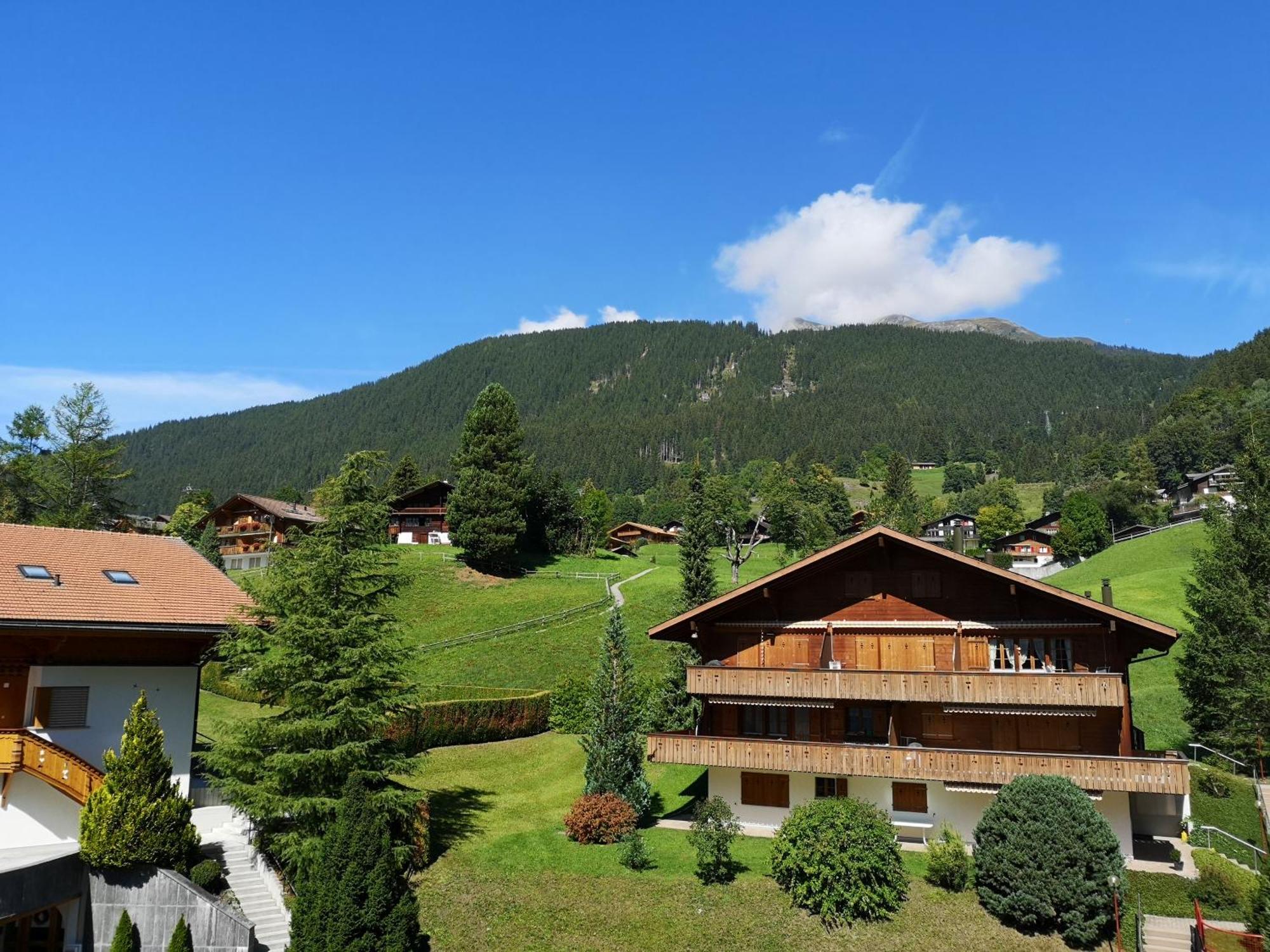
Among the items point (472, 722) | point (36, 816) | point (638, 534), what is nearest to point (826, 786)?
point (472, 722)

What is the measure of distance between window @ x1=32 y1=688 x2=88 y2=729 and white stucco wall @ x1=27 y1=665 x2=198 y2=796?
0.12 meters

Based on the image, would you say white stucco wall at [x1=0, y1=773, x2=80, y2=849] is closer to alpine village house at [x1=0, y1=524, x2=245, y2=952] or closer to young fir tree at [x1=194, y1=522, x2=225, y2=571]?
alpine village house at [x1=0, y1=524, x2=245, y2=952]

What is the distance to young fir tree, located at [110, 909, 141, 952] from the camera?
19.0 meters

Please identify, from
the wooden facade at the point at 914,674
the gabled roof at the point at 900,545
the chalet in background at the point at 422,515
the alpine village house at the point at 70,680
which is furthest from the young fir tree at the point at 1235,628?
the chalet in background at the point at 422,515

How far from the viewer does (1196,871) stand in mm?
24609

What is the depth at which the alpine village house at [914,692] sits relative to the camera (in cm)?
Answer: 2683

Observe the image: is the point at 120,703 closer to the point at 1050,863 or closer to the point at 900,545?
the point at 900,545

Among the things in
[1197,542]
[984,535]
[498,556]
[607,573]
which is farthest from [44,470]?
[984,535]

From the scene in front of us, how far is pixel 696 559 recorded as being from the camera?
156 feet

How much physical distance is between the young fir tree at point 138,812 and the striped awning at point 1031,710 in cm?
2246

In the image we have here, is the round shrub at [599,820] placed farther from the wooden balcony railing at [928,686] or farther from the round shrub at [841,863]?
the round shrub at [841,863]

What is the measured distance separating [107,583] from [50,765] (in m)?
5.70

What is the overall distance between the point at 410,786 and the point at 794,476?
456 ft

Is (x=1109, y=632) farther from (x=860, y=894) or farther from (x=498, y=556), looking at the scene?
Answer: (x=498, y=556)
